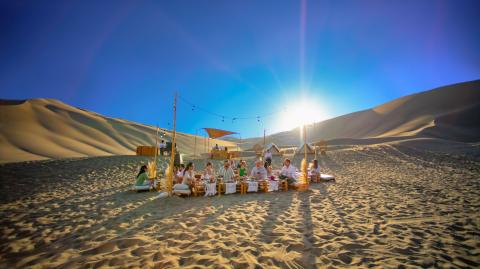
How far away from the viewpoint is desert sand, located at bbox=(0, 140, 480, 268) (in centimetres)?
347

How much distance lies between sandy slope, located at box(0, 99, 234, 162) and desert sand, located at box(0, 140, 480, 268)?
25665 mm

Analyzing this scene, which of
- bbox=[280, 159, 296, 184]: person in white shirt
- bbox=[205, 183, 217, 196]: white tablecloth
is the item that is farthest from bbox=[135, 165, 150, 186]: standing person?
bbox=[280, 159, 296, 184]: person in white shirt

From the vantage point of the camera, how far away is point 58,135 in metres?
37.6

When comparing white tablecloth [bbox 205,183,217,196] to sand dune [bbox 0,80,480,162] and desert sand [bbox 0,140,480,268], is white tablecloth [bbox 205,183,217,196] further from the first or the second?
sand dune [bbox 0,80,480,162]

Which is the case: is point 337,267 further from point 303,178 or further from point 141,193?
point 141,193

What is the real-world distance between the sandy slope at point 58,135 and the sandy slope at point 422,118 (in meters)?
48.0

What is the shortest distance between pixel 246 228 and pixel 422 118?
6436 cm

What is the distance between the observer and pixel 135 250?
149 inches

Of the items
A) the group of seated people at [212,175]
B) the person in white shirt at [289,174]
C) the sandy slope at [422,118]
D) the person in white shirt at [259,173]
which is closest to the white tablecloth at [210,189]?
the group of seated people at [212,175]

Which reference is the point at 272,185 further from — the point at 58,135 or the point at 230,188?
the point at 58,135

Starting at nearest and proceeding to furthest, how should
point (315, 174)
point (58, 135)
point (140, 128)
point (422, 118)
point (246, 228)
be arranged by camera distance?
point (246, 228), point (315, 174), point (58, 135), point (422, 118), point (140, 128)

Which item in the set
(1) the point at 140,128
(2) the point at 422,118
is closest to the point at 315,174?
(2) the point at 422,118

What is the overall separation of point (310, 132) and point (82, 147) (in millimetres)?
65965

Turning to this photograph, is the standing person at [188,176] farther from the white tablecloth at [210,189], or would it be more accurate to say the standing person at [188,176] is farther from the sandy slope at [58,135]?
the sandy slope at [58,135]
